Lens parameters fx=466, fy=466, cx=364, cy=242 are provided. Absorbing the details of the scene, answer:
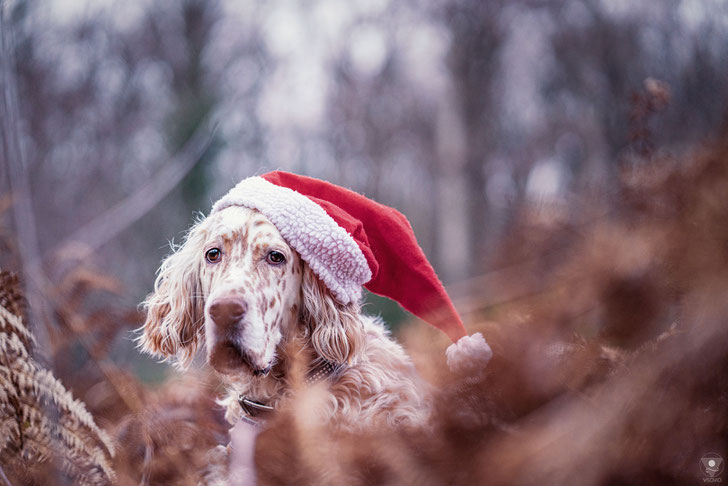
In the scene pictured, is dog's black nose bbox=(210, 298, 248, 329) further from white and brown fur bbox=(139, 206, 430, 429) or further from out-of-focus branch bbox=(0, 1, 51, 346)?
out-of-focus branch bbox=(0, 1, 51, 346)

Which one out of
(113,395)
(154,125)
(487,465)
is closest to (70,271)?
(113,395)

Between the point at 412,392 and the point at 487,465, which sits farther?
the point at 412,392

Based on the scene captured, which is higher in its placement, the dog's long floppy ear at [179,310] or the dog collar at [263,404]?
the dog's long floppy ear at [179,310]

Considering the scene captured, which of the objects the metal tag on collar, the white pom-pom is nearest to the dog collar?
the metal tag on collar

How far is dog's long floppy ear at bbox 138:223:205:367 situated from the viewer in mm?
464

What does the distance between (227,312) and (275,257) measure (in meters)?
0.08

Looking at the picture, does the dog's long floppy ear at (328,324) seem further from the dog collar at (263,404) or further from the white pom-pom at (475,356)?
the white pom-pom at (475,356)

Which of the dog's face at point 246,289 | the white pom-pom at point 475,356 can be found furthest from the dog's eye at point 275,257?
the white pom-pom at point 475,356

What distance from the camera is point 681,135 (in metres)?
0.83

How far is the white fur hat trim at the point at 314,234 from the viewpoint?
0.44m

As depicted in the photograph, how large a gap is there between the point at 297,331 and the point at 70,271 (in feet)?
0.83

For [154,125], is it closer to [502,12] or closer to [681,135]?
[681,135]

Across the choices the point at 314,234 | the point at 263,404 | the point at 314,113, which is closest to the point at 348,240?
the point at 314,234

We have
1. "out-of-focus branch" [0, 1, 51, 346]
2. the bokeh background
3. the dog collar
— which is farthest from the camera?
the bokeh background
